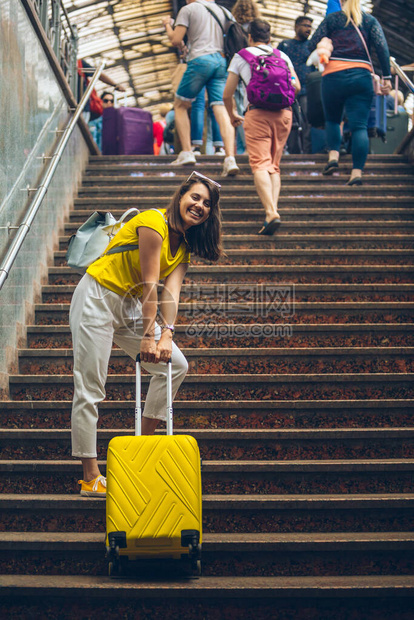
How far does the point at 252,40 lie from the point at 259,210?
1597 mm

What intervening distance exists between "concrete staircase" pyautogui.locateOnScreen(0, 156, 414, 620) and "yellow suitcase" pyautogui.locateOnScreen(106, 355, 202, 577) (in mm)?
207

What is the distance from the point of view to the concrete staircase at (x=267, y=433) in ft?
11.0

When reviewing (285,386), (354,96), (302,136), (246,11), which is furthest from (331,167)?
(285,386)

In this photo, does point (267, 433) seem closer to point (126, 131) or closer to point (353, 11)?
point (353, 11)

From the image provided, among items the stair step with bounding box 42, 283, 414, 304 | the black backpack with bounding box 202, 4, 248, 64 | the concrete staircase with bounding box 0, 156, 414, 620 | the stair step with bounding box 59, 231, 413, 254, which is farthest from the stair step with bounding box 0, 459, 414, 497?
the black backpack with bounding box 202, 4, 248, 64

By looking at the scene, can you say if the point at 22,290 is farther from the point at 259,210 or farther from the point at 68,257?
the point at 259,210

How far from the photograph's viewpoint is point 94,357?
12.4ft

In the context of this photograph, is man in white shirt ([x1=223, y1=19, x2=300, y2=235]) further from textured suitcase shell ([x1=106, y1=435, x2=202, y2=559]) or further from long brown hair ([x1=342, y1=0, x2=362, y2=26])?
textured suitcase shell ([x1=106, y1=435, x2=202, y2=559])

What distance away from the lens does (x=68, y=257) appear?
4059 millimetres

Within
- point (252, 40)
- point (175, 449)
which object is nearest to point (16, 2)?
point (252, 40)

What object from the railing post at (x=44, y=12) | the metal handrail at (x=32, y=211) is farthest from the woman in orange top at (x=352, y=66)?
the railing post at (x=44, y=12)

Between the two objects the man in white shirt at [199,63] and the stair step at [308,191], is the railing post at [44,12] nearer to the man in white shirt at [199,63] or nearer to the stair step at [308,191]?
the man in white shirt at [199,63]

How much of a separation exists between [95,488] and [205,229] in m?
1.46

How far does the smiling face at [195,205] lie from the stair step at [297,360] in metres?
1.42
